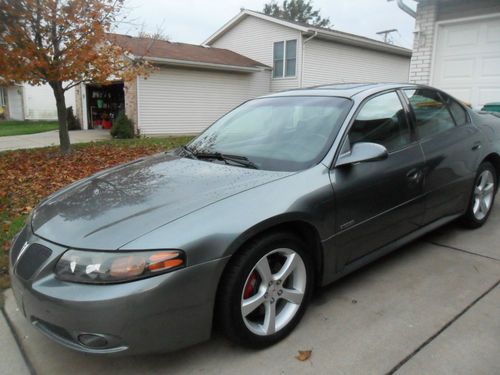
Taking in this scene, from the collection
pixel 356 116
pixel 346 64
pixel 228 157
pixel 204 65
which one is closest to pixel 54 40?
pixel 228 157

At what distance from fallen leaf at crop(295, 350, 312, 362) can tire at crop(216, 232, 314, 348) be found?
6.4 inches

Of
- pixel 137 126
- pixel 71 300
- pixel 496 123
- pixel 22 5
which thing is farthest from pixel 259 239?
pixel 137 126

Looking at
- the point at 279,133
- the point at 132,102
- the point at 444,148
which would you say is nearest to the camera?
the point at 279,133

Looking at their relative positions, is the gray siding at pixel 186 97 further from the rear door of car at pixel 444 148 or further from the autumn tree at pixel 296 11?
the autumn tree at pixel 296 11

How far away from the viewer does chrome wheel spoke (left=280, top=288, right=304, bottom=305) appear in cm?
256

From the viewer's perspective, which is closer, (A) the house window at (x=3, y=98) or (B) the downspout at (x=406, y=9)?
(B) the downspout at (x=406, y=9)

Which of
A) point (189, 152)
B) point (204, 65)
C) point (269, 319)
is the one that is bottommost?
point (269, 319)

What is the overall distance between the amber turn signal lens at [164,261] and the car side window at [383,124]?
154 cm

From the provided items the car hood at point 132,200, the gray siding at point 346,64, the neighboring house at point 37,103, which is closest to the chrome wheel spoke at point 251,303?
the car hood at point 132,200

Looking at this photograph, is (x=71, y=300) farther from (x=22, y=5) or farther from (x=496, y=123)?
(x=22, y=5)

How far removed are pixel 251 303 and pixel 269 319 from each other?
7.4 inches

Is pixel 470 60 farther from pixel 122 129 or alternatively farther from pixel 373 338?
pixel 122 129

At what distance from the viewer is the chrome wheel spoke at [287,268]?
98.6 inches

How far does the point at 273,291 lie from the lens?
2.48m
